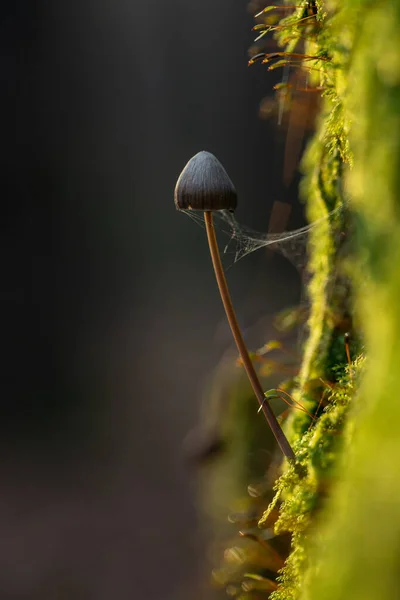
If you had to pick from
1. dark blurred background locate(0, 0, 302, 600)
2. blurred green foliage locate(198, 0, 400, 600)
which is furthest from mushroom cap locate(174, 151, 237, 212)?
dark blurred background locate(0, 0, 302, 600)

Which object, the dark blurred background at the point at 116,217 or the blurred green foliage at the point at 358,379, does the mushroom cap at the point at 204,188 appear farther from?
the dark blurred background at the point at 116,217

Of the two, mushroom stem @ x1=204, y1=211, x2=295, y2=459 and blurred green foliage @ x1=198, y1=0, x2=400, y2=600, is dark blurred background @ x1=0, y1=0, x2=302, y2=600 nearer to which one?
mushroom stem @ x1=204, y1=211, x2=295, y2=459

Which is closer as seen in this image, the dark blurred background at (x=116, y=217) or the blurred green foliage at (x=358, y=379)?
the blurred green foliage at (x=358, y=379)

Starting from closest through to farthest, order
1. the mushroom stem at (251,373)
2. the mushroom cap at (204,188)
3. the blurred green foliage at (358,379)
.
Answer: the blurred green foliage at (358,379), the mushroom stem at (251,373), the mushroom cap at (204,188)

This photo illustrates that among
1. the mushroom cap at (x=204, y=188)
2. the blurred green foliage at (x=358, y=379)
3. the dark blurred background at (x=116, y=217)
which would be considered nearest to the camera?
the blurred green foliage at (x=358, y=379)

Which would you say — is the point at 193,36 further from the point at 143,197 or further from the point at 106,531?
the point at 106,531

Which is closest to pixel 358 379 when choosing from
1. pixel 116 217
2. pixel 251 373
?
pixel 251 373

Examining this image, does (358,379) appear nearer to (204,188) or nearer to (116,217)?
(204,188)

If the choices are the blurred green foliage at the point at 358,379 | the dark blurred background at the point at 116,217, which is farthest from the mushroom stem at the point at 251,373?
the dark blurred background at the point at 116,217
